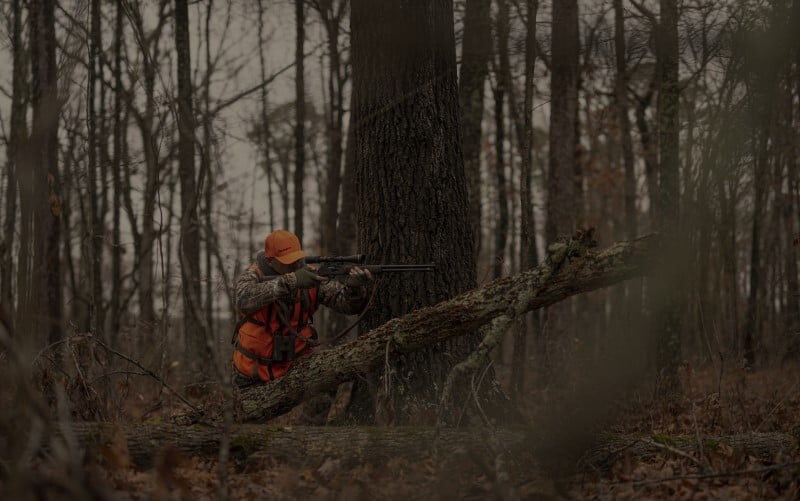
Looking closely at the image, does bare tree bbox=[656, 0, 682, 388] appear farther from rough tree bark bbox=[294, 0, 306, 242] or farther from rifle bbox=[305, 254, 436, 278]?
rough tree bark bbox=[294, 0, 306, 242]

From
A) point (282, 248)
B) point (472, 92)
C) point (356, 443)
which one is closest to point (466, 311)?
point (356, 443)

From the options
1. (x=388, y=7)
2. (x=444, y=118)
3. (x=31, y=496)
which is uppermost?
(x=388, y=7)

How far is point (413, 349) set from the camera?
16.0 feet

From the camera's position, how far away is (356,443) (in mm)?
4309

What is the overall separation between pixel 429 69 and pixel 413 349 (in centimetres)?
232

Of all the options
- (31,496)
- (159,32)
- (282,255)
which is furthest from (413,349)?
(159,32)

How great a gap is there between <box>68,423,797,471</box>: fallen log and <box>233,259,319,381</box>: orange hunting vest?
4.22 ft

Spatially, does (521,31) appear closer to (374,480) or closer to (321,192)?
(374,480)

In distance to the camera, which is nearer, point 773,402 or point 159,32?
point 773,402

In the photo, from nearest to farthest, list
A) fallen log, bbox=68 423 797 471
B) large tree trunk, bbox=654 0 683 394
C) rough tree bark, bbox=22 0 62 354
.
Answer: fallen log, bbox=68 423 797 471
rough tree bark, bbox=22 0 62 354
large tree trunk, bbox=654 0 683 394

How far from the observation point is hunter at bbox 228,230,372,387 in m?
5.60

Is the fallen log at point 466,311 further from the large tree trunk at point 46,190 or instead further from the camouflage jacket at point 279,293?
the large tree trunk at point 46,190

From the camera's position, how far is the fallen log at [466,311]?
4676 mm

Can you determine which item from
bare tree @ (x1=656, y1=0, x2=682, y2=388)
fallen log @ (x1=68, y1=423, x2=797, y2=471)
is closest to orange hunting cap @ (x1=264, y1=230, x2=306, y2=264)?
fallen log @ (x1=68, y1=423, x2=797, y2=471)
